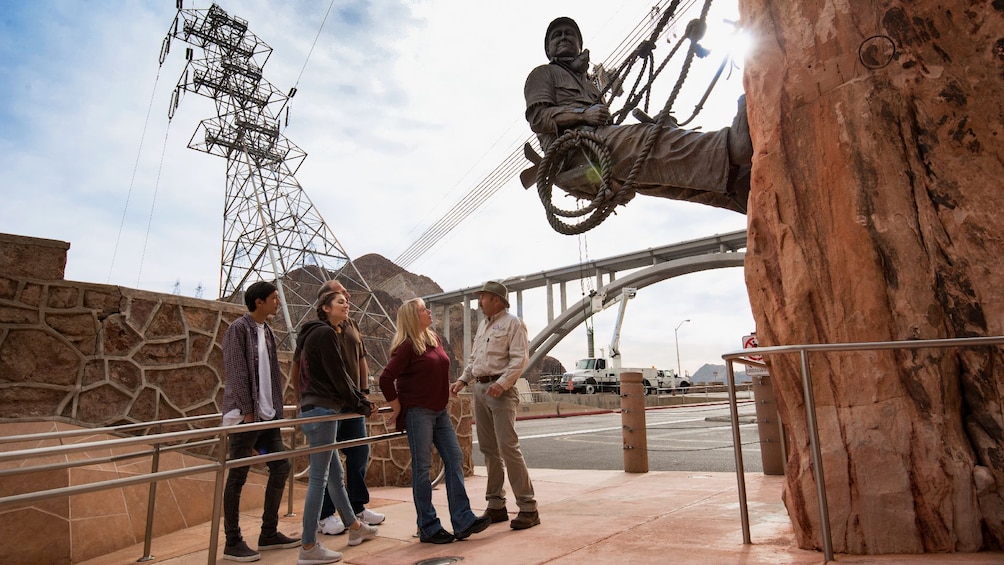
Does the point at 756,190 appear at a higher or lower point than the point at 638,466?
higher

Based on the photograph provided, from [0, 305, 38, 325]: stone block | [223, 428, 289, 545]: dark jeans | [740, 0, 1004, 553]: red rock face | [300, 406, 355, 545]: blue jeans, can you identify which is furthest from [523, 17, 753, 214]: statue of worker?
[0, 305, 38, 325]: stone block

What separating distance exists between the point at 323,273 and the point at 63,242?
16.8 metres

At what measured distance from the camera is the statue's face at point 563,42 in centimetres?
412

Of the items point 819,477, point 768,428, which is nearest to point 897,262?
point 819,477

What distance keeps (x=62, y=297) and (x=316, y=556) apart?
2.69m

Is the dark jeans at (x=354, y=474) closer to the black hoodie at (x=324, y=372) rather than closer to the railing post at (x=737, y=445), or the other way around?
the black hoodie at (x=324, y=372)

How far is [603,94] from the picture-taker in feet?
13.8

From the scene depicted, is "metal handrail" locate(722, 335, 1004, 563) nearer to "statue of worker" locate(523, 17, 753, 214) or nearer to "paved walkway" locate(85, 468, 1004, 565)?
"paved walkway" locate(85, 468, 1004, 565)

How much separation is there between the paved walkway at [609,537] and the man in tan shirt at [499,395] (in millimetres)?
156

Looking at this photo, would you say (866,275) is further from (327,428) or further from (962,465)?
(327,428)

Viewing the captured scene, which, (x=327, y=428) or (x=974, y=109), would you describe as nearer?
(x=974, y=109)

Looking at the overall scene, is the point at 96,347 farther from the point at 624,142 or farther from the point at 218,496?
the point at 624,142

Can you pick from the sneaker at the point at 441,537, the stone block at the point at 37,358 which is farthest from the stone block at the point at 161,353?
the sneaker at the point at 441,537

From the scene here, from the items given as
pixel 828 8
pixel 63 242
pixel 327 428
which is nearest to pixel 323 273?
pixel 63 242
